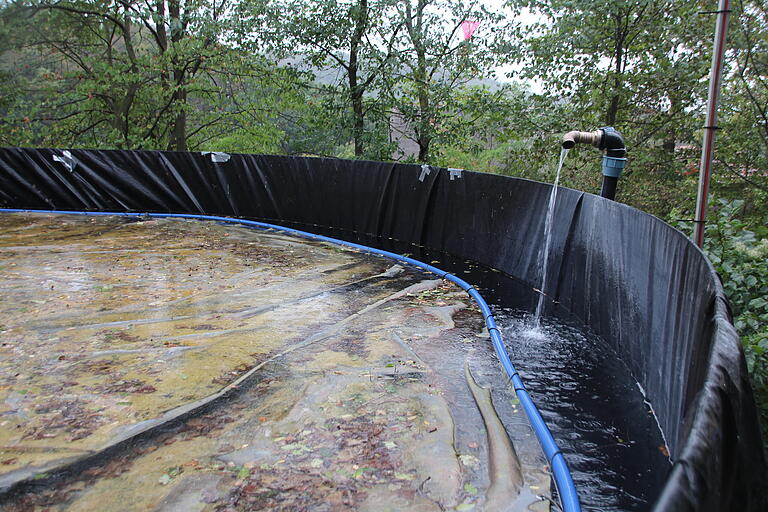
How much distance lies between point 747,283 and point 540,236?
8.02 ft

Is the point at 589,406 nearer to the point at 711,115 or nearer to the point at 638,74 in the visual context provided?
the point at 711,115

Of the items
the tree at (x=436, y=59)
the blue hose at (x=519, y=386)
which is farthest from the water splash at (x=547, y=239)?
the tree at (x=436, y=59)

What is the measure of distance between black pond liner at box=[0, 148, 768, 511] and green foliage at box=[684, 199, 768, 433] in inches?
16.8

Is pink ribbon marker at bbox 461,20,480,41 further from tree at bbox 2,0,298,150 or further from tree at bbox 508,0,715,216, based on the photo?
tree at bbox 2,0,298,150

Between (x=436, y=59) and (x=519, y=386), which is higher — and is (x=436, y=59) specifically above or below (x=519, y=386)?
above

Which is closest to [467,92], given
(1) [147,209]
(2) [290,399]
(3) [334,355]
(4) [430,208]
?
(4) [430,208]

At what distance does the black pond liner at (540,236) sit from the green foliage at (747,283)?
16.8 inches

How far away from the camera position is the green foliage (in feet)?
9.96

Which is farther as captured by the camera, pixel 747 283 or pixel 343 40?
pixel 343 40

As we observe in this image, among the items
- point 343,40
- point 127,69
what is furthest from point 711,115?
point 127,69

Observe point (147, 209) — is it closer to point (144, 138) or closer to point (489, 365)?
point (144, 138)

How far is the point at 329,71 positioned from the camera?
12.6m

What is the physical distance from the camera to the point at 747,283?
3.69 m

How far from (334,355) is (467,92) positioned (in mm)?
8245
